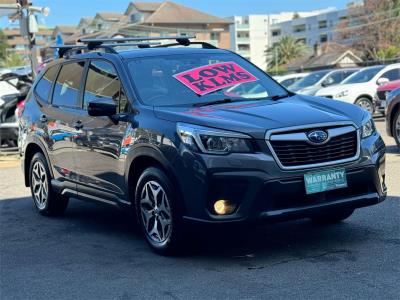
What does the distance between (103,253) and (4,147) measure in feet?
38.5

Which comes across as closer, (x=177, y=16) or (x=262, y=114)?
(x=262, y=114)

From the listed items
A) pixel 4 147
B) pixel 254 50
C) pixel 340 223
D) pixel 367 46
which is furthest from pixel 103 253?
pixel 254 50

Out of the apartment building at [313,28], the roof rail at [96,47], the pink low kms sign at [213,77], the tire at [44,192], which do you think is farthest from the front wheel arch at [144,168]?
the apartment building at [313,28]

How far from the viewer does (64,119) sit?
6.88m

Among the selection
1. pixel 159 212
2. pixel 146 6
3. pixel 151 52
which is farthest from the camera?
pixel 146 6

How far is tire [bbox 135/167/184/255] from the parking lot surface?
133 millimetres

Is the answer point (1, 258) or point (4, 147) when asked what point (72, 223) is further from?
point (4, 147)

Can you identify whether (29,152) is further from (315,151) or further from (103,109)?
(315,151)

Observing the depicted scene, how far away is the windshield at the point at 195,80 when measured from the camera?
5805mm

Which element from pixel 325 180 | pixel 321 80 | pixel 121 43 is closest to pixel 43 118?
pixel 121 43

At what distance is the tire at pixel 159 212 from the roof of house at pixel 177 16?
233 ft

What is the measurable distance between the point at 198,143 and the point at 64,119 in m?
2.46

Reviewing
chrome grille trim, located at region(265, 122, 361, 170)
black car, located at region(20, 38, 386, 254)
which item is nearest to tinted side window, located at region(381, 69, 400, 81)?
black car, located at region(20, 38, 386, 254)

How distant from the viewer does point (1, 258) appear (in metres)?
5.84
